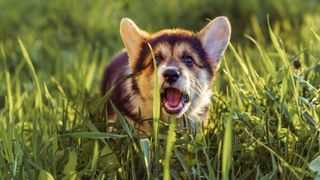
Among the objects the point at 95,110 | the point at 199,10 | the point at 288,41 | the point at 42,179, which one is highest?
the point at 199,10

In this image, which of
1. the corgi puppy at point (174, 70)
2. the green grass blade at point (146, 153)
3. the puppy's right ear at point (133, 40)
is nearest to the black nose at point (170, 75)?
the corgi puppy at point (174, 70)

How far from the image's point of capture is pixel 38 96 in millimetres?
3549

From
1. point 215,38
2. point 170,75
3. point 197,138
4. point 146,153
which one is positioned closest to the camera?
point 146,153

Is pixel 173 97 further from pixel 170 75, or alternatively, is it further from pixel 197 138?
pixel 197 138

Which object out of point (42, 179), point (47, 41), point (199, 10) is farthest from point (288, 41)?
point (42, 179)

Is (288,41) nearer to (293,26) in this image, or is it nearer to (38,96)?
(293,26)

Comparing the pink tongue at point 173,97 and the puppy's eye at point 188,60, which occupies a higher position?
the puppy's eye at point 188,60

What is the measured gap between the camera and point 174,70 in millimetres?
4184

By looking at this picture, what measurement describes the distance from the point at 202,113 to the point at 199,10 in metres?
3.64

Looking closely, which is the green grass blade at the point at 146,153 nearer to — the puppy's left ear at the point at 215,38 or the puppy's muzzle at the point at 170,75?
the puppy's muzzle at the point at 170,75

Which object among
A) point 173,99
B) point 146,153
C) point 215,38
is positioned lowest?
point 146,153

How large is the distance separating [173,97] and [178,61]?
302 millimetres

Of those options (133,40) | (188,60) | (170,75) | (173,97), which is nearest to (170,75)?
(170,75)

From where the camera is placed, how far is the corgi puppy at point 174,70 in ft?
13.9
